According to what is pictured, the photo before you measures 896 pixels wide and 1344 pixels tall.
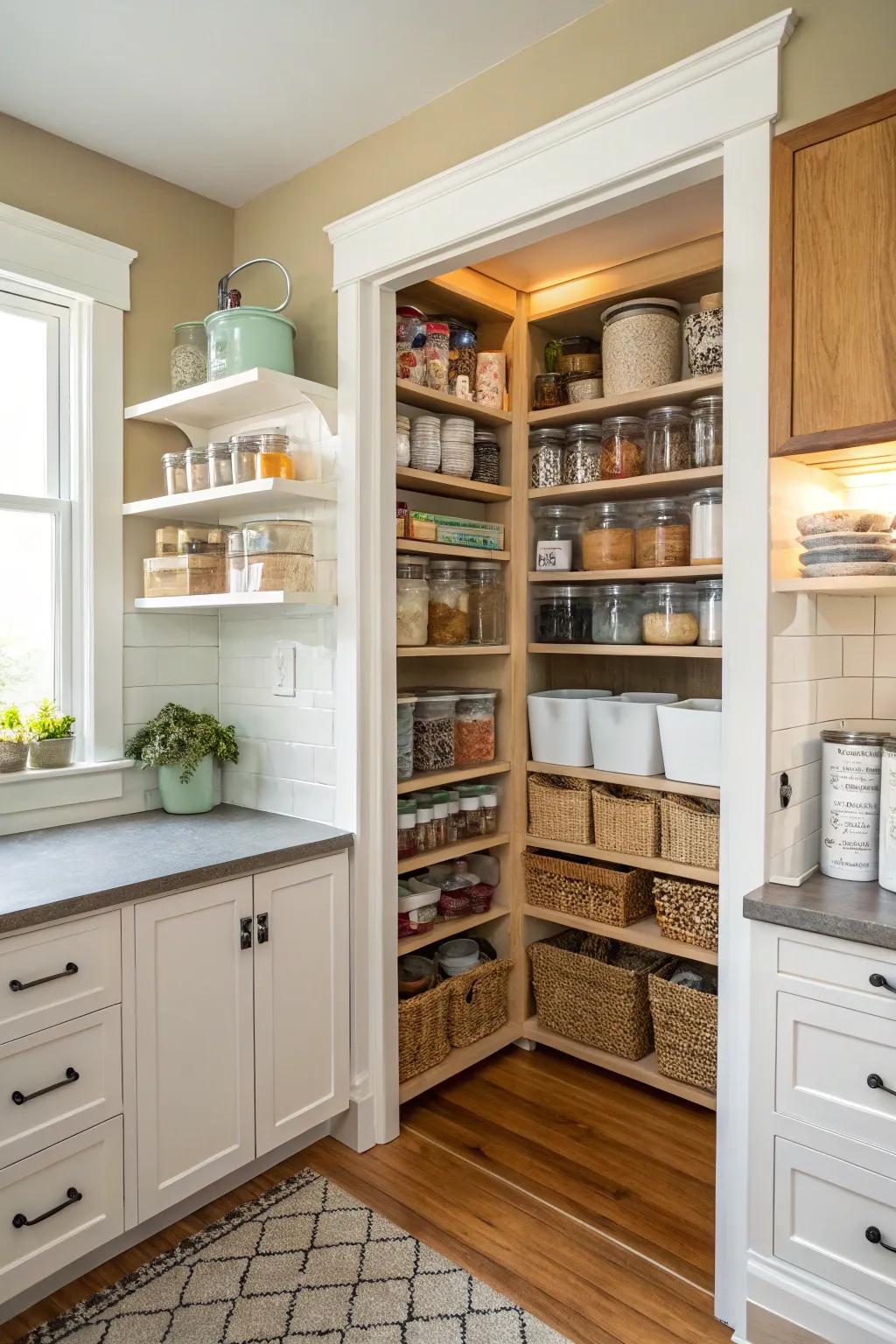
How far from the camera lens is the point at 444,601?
9.10 feet

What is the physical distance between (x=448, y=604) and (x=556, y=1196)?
64.4 inches

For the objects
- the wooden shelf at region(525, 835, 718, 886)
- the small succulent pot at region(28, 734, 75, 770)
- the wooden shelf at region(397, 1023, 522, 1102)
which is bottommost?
the wooden shelf at region(397, 1023, 522, 1102)

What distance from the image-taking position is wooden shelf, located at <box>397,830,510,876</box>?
2.62 meters

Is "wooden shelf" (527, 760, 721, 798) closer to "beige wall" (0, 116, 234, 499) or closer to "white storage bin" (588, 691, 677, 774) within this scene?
"white storage bin" (588, 691, 677, 774)

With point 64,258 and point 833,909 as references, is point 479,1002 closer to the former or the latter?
point 833,909

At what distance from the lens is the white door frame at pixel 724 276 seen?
1704mm

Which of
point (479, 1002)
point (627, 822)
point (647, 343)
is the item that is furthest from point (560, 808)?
point (647, 343)

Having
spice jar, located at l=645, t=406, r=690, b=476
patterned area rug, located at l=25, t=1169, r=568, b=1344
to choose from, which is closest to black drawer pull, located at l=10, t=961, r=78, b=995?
patterned area rug, located at l=25, t=1169, r=568, b=1344

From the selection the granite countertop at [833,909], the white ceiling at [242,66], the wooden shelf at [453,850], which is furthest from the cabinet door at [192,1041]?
the white ceiling at [242,66]

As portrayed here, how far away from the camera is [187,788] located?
8.48ft

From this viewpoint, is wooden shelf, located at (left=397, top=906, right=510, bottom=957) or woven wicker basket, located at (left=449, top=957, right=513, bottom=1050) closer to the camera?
wooden shelf, located at (left=397, top=906, right=510, bottom=957)

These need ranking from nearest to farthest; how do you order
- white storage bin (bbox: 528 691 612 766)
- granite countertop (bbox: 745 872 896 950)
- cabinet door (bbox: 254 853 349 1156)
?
granite countertop (bbox: 745 872 896 950), cabinet door (bbox: 254 853 349 1156), white storage bin (bbox: 528 691 612 766)

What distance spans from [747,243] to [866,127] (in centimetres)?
25

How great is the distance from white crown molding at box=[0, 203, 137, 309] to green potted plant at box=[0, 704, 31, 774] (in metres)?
1.16
